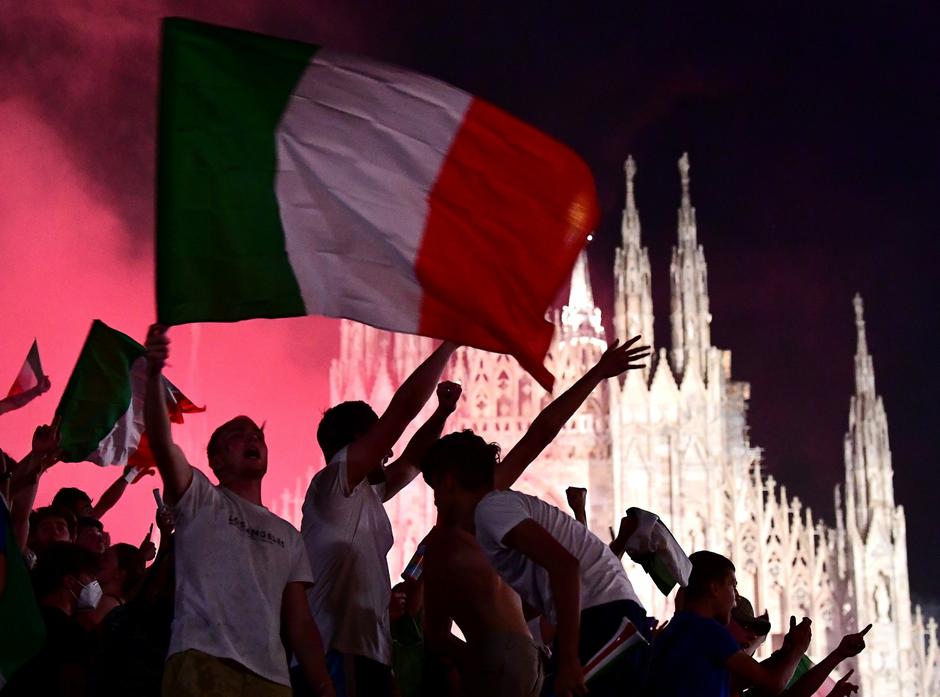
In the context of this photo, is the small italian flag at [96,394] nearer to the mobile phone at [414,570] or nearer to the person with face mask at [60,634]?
the mobile phone at [414,570]

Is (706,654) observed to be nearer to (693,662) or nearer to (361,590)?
(693,662)

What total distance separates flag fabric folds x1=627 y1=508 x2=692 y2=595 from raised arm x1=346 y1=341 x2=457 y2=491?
3.10 ft

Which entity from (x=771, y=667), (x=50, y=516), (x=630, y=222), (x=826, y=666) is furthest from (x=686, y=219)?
(x=771, y=667)

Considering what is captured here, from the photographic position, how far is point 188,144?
4430 millimetres

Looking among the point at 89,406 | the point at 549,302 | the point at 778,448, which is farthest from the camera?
the point at 778,448

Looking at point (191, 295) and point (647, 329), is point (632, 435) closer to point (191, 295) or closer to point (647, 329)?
point (647, 329)

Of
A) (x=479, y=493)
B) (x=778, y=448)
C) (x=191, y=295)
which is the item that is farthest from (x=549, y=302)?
(x=778, y=448)

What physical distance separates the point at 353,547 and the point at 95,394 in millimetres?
3043

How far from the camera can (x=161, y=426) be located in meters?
3.80

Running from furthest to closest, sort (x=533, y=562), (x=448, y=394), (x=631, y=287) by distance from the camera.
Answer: (x=631, y=287), (x=448, y=394), (x=533, y=562)

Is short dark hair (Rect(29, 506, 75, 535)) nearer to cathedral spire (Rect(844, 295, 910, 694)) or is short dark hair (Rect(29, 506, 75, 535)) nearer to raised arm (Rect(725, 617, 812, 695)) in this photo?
raised arm (Rect(725, 617, 812, 695))

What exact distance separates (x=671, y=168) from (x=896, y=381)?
641 cm

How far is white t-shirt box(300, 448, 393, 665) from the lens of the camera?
14.4ft

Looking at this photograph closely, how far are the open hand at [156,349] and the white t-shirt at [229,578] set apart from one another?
0.37m
